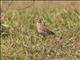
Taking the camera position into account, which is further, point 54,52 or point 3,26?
point 3,26

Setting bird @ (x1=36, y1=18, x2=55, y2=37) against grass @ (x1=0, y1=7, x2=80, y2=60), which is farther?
bird @ (x1=36, y1=18, x2=55, y2=37)

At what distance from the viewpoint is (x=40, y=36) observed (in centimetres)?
992

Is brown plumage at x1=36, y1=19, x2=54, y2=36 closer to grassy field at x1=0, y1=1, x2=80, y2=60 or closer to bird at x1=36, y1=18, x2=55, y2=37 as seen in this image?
bird at x1=36, y1=18, x2=55, y2=37

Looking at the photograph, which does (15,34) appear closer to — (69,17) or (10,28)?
(10,28)

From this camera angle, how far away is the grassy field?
8859mm

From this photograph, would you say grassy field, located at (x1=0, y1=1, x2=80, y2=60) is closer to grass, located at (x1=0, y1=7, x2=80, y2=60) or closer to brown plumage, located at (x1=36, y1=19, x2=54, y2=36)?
grass, located at (x1=0, y1=7, x2=80, y2=60)

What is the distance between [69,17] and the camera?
11.2 metres

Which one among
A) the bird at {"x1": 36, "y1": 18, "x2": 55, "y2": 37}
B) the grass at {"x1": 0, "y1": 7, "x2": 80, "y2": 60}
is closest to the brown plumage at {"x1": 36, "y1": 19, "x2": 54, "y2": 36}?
the bird at {"x1": 36, "y1": 18, "x2": 55, "y2": 37}

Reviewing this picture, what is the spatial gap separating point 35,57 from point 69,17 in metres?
2.72

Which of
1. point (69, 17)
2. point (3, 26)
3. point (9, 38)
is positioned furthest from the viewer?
point (69, 17)

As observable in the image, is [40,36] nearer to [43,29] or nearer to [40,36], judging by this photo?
[40,36]

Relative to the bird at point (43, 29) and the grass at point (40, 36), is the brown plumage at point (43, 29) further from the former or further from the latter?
the grass at point (40, 36)

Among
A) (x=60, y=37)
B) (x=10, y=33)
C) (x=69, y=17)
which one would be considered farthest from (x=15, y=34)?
(x=69, y=17)

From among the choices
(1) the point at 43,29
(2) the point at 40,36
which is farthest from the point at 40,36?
(1) the point at 43,29
